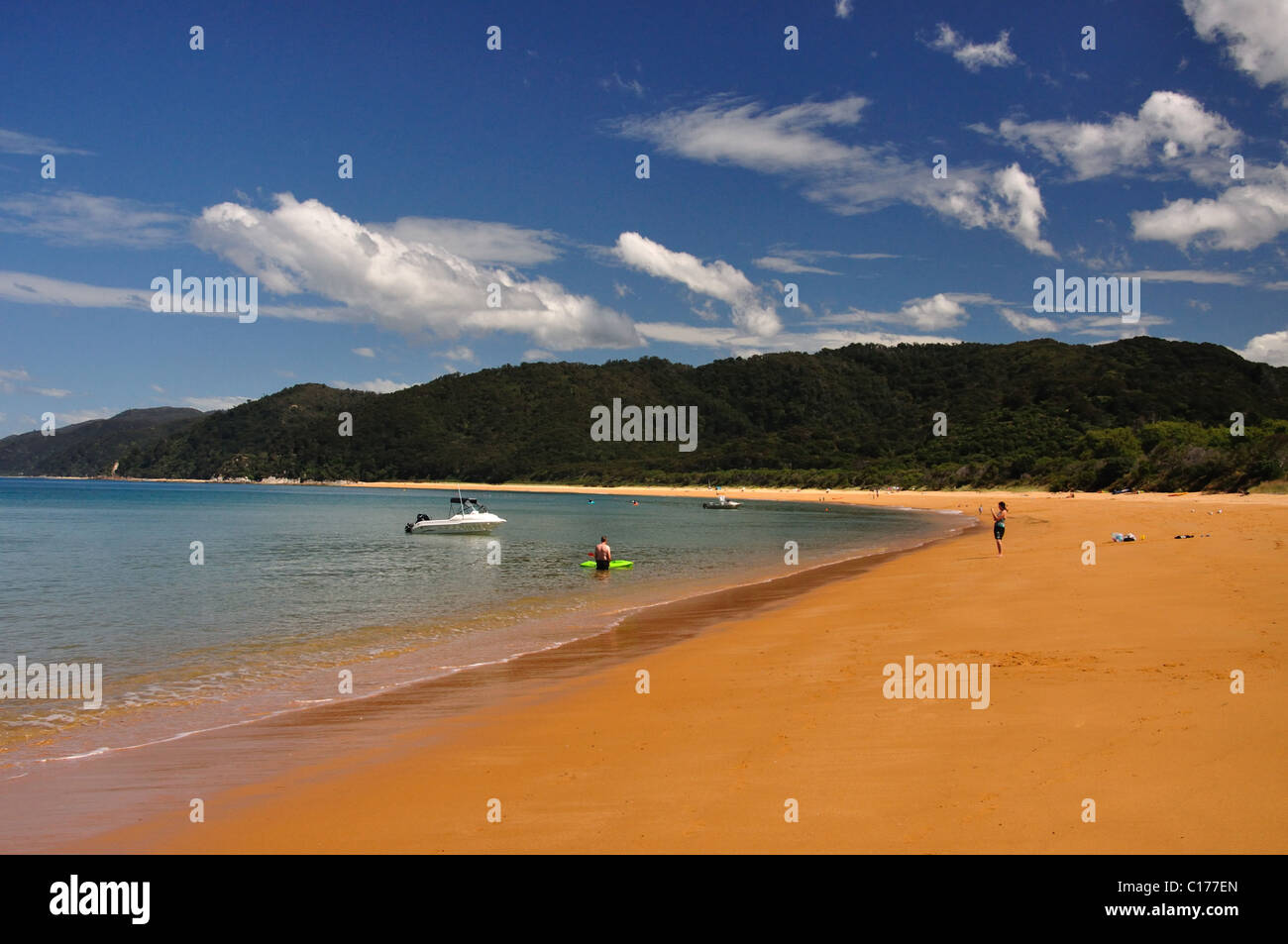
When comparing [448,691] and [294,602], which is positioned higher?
[448,691]

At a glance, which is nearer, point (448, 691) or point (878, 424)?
point (448, 691)

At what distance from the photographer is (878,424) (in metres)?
149

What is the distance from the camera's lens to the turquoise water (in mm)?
11602

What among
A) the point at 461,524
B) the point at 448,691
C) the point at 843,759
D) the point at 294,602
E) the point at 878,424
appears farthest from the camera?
the point at 878,424

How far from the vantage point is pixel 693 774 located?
676 cm

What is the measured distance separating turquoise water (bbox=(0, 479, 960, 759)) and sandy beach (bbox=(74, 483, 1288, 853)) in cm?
365

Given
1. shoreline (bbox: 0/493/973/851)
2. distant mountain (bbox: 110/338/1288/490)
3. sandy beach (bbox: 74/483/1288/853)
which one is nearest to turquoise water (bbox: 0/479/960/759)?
shoreline (bbox: 0/493/973/851)

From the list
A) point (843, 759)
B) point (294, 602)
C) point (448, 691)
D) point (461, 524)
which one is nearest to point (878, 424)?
point (461, 524)

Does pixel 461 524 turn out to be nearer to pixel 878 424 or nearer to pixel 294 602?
pixel 294 602

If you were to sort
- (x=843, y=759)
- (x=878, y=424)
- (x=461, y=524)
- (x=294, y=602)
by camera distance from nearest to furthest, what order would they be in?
(x=843, y=759) → (x=294, y=602) → (x=461, y=524) → (x=878, y=424)

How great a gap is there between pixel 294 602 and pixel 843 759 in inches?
673

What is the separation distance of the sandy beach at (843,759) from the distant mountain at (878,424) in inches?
2042

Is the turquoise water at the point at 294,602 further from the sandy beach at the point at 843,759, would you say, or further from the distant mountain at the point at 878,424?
the distant mountain at the point at 878,424
